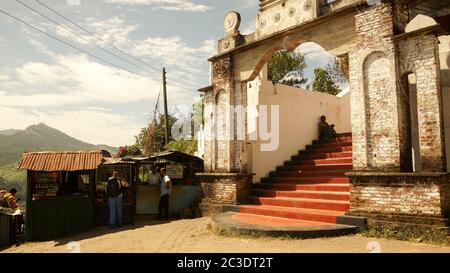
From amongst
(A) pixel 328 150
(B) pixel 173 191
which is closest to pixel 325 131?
(A) pixel 328 150

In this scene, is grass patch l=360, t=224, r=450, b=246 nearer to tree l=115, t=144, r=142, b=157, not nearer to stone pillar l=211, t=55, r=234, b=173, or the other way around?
stone pillar l=211, t=55, r=234, b=173

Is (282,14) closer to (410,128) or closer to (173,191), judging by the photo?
(410,128)

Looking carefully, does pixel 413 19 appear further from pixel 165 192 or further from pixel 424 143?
pixel 165 192

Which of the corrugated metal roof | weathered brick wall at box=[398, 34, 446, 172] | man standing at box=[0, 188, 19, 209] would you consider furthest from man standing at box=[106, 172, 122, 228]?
weathered brick wall at box=[398, 34, 446, 172]

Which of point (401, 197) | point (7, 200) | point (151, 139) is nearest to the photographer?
point (401, 197)

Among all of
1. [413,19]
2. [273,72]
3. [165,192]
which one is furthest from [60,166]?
A: [273,72]

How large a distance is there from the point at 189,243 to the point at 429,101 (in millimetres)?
5933

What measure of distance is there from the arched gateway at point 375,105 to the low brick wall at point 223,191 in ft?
0.11

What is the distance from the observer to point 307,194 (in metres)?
10.2

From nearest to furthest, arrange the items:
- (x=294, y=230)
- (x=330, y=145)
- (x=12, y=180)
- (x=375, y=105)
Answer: (x=294, y=230) → (x=375, y=105) → (x=330, y=145) → (x=12, y=180)

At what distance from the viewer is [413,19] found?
28.6 ft

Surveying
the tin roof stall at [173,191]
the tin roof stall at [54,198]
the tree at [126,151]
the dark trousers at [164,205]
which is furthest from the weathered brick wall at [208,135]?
the tree at [126,151]

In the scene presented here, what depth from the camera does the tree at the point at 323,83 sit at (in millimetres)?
24625
